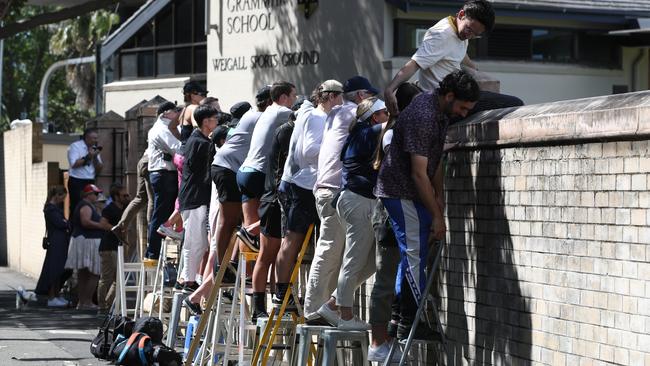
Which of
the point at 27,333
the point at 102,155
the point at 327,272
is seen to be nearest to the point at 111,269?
the point at 27,333

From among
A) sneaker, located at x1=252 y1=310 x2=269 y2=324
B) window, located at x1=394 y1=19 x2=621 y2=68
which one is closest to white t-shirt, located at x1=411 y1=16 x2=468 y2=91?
sneaker, located at x1=252 y1=310 x2=269 y2=324

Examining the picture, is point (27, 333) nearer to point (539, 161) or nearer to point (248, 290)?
point (248, 290)

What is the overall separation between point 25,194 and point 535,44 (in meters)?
11.0

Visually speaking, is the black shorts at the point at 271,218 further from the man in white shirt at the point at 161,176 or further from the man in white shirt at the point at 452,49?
the man in white shirt at the point at 161,176

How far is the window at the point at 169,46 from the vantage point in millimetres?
28730

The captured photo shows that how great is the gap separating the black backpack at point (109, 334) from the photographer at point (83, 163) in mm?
7757

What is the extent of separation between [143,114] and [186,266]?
6263mm

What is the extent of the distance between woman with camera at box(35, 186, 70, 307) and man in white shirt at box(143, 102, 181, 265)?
5.50 metres

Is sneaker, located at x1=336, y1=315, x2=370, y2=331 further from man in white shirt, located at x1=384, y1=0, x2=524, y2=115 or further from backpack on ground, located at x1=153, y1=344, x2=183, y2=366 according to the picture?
backpack on ground, located at x1=153, y1=344, x2=183, y2=366

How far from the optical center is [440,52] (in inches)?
343

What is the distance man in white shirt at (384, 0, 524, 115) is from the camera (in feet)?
27.9

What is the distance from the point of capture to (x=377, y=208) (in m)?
8.41

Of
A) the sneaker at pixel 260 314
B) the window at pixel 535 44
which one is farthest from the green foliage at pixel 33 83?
the sneaker at pixel 260 314

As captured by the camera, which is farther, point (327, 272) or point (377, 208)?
point (327, 272)
